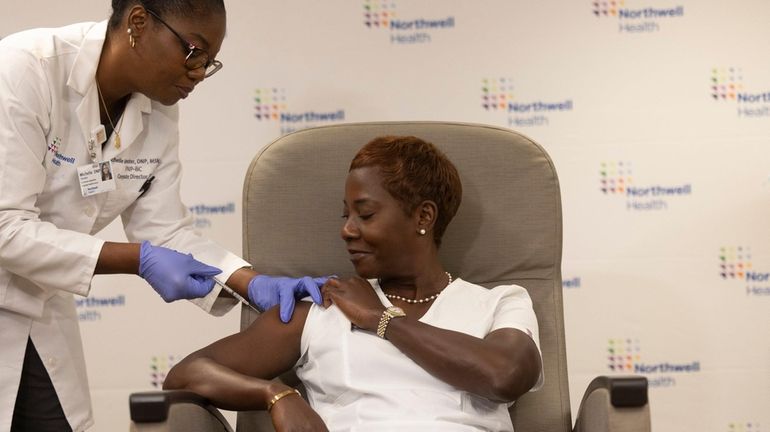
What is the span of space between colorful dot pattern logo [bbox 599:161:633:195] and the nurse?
4.28 ft

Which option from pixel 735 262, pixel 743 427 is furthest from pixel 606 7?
pixel 743 427

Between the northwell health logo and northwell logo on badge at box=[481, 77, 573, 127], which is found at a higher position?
northwell logo on badge at box=[481, 77, 573, 127]

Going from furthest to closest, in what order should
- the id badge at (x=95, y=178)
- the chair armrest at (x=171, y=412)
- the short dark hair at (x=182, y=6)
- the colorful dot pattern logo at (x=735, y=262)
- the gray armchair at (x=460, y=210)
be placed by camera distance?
the colorful dot pattern logo at (x=735, y=262) < the gray armchair at (x=460, y=210) < the id badge at (x=95, y=178) < the short dark hair at (x=182, y=6) < the chair armrest at (x=171, y=412)

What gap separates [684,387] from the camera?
2.92 metres

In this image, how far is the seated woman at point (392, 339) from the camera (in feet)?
5.61

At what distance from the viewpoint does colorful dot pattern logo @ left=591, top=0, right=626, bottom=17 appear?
114 inches

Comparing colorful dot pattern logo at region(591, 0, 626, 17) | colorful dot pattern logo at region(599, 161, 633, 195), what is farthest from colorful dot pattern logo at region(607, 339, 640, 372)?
colorful dot pattern logo at region(591, 0, 626, 17)

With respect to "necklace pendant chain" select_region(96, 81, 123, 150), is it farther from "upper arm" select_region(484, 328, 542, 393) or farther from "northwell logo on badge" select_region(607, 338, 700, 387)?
"northwell logo on badge" select_region(607, 338, 700, 387)

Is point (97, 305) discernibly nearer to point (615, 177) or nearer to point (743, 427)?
point (615, 177)

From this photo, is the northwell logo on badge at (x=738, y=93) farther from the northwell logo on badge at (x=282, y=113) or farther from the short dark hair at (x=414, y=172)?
the short dark hair at (x=414, y=172)

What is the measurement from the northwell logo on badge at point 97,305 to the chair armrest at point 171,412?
4.33 feet

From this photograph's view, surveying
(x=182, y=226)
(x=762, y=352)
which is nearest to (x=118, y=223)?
(x=182, y=226)

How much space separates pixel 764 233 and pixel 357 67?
55.5 inches

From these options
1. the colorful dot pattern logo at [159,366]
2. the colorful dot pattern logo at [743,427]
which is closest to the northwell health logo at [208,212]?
the colorful dot pattern logo at [159,366]
